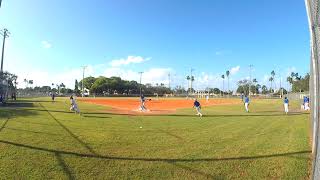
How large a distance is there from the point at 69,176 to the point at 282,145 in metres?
7.31

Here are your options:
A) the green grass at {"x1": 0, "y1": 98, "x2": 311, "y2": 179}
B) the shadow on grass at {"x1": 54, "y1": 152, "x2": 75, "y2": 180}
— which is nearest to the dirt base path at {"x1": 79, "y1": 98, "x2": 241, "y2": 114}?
the green grass at {"x1": 0, "y1": 98, "x2": 311, "y2": 179}

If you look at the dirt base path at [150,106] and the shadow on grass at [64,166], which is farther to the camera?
the dirt base path at [150,106]

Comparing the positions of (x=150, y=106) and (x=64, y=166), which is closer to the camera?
(x=64, y=166)

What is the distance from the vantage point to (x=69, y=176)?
798cm

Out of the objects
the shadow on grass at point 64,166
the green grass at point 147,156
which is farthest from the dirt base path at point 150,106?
the shadow on grass at point 64,166

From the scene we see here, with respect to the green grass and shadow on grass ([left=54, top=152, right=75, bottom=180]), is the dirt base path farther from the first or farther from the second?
shadow on grass ([left=54, top=152, right=75, bottom=180])

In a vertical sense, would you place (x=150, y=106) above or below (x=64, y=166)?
above

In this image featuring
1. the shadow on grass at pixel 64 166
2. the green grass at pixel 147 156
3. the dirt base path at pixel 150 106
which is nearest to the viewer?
the shadow on grass at pixel 64 166

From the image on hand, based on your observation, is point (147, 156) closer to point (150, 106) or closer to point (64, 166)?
point (64, 166)

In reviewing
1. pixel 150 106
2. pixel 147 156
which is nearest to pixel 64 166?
pixel 147 156

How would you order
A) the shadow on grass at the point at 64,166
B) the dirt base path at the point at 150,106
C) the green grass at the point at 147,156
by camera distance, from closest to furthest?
the shadow on grass at the point at 64,166 → the green grass at the point at 147,156 → the dirt base path at the point at 150,106

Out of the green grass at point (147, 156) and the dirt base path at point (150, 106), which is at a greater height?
the dirt base path at point (150, 106)

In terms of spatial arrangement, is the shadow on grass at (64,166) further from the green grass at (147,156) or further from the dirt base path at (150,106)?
the dirt base path at (150,106)

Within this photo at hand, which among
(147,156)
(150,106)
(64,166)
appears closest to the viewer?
(64,166)
